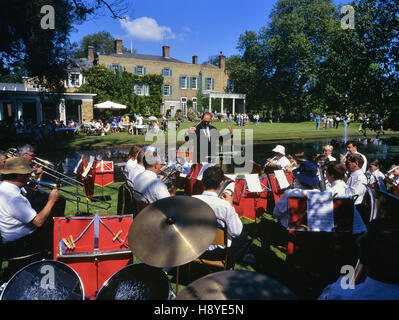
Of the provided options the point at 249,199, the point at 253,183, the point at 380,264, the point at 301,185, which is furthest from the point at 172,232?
the point at 249,199

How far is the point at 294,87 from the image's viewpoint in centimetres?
4741

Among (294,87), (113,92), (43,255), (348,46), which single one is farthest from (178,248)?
(294,87)

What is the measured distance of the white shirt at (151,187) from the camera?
4402 mm

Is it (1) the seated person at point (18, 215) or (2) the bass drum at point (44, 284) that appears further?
(1) the seated person at point (18, 215)

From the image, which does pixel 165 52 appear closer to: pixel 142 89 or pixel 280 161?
pixel 142 89

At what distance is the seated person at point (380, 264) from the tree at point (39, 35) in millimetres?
15151

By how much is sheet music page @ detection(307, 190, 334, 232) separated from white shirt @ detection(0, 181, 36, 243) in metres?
3.46

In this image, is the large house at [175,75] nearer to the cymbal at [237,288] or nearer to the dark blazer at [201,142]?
the dark blazer at [201,142]

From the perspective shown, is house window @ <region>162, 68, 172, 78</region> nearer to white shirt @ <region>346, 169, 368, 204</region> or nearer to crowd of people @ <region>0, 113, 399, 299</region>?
crowd of people @ <region>0, 113, 399, 299</region>

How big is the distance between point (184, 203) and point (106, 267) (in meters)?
1.46

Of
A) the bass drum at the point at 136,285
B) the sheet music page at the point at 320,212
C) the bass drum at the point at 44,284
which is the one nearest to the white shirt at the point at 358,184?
the sheet music page at the point at 320,212

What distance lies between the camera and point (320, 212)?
12.3 feet

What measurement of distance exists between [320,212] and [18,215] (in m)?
3.73

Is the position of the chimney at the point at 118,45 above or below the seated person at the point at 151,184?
above
